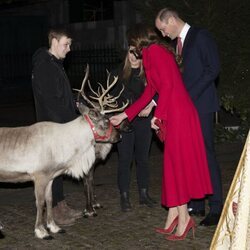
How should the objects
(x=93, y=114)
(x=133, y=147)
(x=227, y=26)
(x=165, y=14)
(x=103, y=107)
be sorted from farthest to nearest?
1. (x=227, y=26)
2. (x=133, y=147)
3. (x=103, y=107)
4. (x=93, y=114)
5. (x=165, y=14)

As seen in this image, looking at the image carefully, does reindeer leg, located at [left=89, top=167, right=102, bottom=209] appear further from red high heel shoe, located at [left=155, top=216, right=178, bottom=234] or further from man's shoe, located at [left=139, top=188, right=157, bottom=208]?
red high heel shoe, located at [left=155, top=216, right=178, bottom=234]

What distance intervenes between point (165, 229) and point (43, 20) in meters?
27.7

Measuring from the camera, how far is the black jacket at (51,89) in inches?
283

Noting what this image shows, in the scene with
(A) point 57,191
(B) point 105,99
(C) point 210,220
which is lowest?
(C) point 210,220

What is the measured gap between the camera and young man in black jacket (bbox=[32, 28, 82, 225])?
7.19 metres

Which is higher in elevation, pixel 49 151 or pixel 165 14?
pixel 165 14

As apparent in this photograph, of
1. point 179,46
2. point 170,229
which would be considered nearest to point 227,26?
point 179,46

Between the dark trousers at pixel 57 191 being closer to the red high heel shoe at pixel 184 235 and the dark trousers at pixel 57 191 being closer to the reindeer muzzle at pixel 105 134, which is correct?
the reindeer muzzle at pixel 105 134

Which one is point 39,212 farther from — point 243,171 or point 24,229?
point 243,171

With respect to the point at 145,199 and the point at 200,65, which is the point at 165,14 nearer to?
the point at 200,65

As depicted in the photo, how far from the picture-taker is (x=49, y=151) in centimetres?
688

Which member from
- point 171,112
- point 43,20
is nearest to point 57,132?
point 171,112

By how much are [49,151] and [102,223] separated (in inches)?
49.1

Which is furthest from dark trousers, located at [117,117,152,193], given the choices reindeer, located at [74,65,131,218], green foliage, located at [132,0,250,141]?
green foliage, located at [132,0,250,141]
